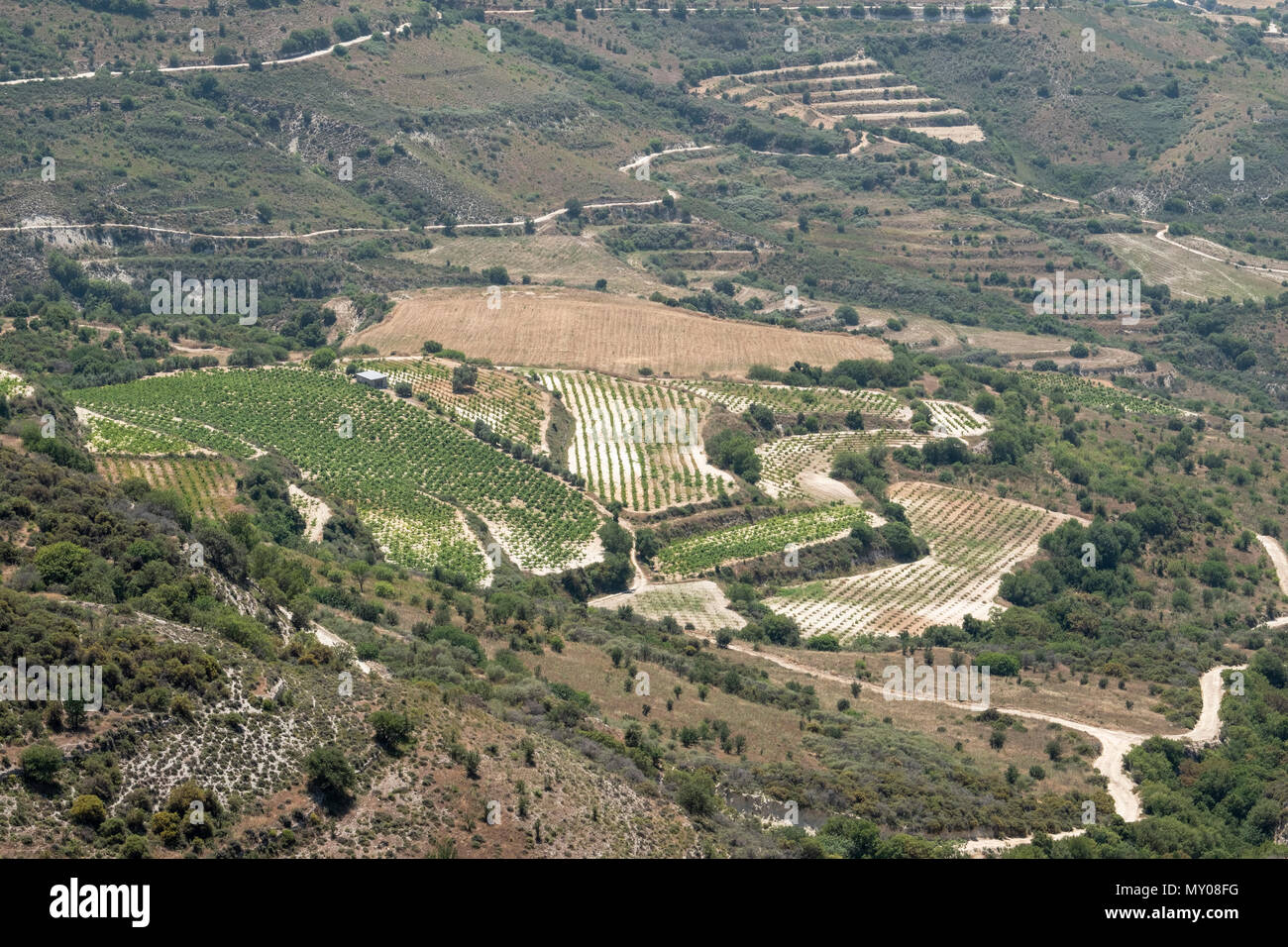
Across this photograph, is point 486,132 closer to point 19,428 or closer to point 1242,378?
point 1242,378

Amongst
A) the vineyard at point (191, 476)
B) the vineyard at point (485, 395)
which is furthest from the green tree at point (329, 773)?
the vineyard at point (485, 395)

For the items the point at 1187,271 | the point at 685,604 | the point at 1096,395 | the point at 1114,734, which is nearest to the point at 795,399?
the point at 1096,395

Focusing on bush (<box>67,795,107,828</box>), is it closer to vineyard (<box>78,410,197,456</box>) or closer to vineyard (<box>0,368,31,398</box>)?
vineyard (<box>0,368,31,398</box>)

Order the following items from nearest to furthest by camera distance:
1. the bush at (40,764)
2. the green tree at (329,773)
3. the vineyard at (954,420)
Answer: the bush at (40,764) < the green tree at (329,773) < the vineyard at (954,420)

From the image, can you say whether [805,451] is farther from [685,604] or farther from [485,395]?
[685,604]

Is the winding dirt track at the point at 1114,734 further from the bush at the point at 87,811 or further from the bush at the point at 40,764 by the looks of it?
the bush at the point at 40,764
